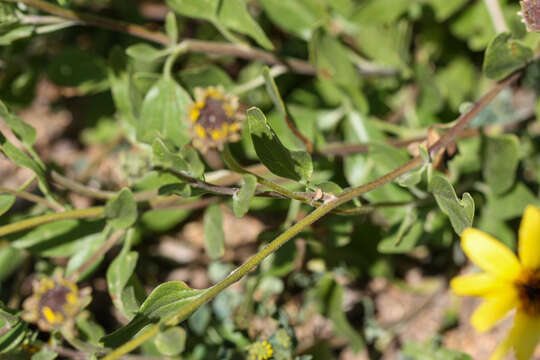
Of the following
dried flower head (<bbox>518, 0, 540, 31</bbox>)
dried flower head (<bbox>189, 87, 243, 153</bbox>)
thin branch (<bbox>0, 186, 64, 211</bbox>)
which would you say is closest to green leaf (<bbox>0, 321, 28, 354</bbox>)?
thin branch (<bbox>0, 186, 64, 211</bbox>)

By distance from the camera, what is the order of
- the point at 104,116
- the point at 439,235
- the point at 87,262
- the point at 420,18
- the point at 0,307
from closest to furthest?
the point at 0,307
the point at 87,262
the point at 439,235
the point at 420,18
the point at 104,116

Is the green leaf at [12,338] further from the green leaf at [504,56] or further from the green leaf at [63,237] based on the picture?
the green leaf at [504,56]

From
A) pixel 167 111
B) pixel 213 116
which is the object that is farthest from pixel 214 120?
pixel 167 111

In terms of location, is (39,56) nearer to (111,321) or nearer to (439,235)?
(111,321)

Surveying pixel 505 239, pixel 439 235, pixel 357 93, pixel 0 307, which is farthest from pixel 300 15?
pixel 0 307

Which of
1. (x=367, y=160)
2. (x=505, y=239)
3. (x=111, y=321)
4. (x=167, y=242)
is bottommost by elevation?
(x=111, y=321)

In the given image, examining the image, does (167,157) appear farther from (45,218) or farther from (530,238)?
(530,238)
